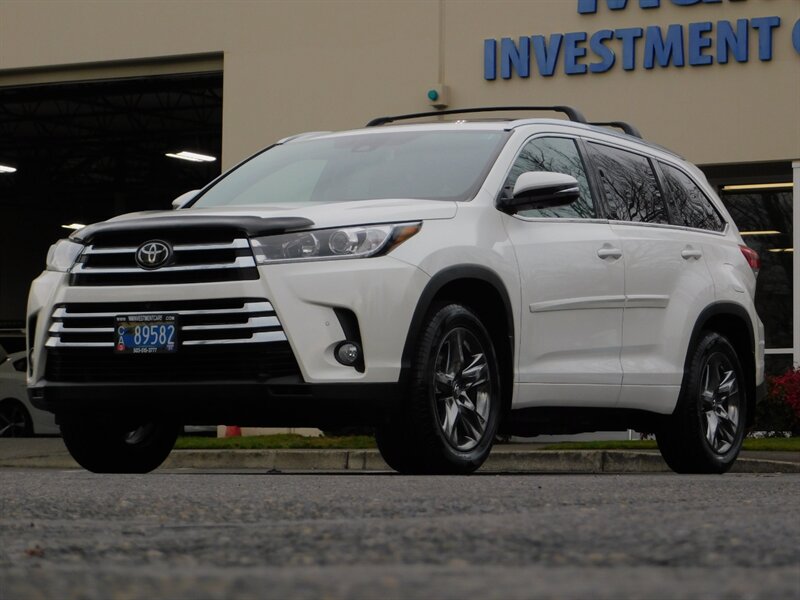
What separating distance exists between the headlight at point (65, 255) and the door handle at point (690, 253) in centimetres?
347

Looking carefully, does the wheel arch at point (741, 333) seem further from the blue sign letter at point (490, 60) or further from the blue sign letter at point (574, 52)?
the blue sign letter at point (490, 60)

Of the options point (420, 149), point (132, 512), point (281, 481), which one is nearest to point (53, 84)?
point (420, 149)

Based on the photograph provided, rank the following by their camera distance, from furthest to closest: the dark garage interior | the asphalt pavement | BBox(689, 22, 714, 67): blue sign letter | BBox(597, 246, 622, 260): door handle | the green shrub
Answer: the dark garage interior < BBox(689, 22, 714, 67): blue sign letter < the green shrub < the asphalt pavement < BBox(597, 246, 622, 260): door handle

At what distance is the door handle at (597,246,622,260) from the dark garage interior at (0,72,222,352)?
18.8 meters

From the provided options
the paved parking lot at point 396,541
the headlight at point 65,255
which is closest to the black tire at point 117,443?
the headlight at point 65,255

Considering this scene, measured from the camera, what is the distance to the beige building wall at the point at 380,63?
17328mm

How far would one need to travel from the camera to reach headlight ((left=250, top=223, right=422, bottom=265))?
734 cm

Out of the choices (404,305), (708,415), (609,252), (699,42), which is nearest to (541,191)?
(609,252)

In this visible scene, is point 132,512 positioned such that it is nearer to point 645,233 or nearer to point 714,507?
point 714,507

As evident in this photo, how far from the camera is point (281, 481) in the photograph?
720 cm

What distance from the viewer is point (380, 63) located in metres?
19.2

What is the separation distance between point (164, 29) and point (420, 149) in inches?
496

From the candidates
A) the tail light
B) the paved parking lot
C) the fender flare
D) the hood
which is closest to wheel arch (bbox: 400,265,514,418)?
the fender flare

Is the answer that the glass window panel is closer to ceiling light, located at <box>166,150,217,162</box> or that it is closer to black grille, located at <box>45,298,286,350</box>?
black grille, located at <box>45,298,286,350</box>
